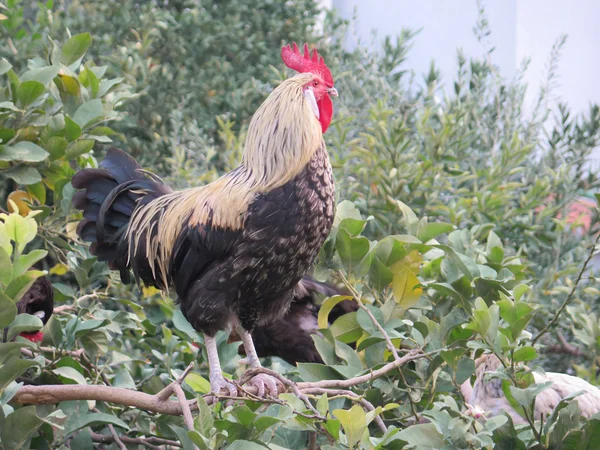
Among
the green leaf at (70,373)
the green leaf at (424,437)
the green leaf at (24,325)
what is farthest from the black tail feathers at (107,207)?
the green leaf at (424,437)

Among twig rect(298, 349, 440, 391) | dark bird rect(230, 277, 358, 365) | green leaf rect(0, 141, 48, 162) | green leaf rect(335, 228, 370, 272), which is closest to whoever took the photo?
twig rect(298, 349, 440, 391)

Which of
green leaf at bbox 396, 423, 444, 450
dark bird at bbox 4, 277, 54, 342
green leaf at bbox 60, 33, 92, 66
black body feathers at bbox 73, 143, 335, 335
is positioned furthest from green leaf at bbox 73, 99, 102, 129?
green leaf at bbox 396, 423, 444, 450

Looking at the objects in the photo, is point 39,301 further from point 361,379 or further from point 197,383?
point 361,379

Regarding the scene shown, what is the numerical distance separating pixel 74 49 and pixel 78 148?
0.37m

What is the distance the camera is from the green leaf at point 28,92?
206 centimetres

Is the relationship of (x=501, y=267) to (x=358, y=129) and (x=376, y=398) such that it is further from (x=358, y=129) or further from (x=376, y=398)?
(x=358, y=129)

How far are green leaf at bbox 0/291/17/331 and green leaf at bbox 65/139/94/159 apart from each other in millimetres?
890

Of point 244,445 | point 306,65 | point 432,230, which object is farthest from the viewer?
point 306,65

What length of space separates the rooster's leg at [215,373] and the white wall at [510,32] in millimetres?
3576

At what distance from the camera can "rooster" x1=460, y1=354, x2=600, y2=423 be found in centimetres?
200

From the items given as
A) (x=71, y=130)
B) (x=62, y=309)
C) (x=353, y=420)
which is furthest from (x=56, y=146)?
(x=353, y=420)

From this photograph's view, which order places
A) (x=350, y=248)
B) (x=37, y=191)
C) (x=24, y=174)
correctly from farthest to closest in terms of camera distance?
1. (x=37, y=191)
2. (x=24, y=174)
3. (x=350, y=248)

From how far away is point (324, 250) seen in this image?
1.90m

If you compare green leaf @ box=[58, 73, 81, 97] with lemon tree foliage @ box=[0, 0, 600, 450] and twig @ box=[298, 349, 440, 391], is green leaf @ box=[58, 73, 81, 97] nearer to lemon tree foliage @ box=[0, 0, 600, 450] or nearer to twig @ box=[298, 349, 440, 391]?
lemon tree foliage @ box=[0, 0, 600, 450]
